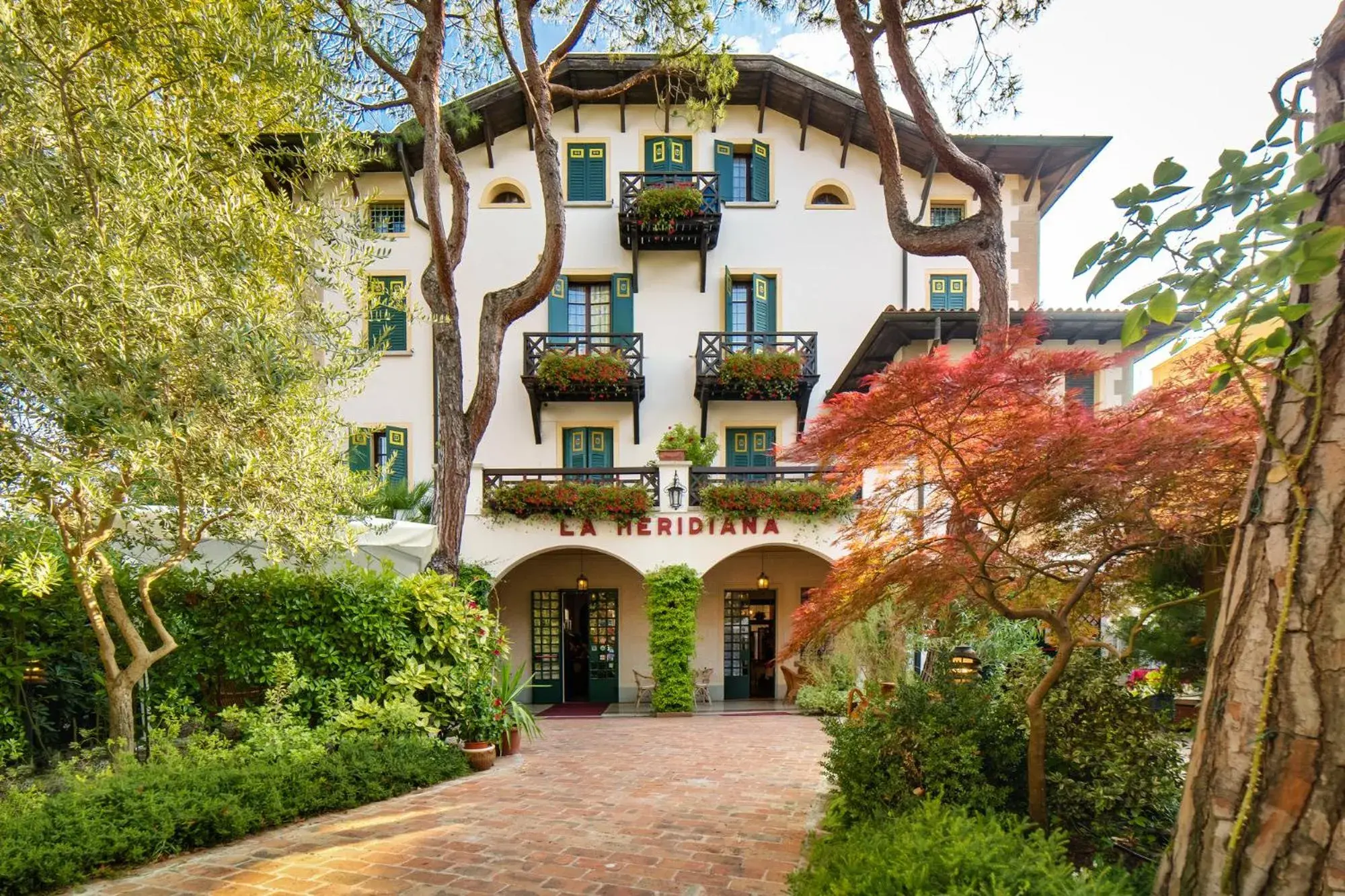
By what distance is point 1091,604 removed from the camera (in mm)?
4309

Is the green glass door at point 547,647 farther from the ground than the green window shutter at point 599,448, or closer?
closer

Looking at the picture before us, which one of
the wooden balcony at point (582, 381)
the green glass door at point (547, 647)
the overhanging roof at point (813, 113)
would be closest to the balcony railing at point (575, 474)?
the wooden balcony at point (582, 381)

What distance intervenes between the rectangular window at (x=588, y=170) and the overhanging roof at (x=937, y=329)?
6081 mm

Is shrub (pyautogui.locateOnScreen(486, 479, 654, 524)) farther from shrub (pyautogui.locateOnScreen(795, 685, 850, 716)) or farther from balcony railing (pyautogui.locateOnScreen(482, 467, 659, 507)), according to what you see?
shrub (pyautogui.locateOnScreen(795, 685, 850, 716))

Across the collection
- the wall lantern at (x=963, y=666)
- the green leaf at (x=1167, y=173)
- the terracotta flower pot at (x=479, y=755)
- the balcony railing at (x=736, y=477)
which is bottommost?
the terracotta flower pot at (x=479, y=755)

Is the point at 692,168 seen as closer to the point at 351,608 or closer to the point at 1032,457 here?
the point at 351,608

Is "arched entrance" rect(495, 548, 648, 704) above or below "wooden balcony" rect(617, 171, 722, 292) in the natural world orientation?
below

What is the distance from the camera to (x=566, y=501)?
1055cm

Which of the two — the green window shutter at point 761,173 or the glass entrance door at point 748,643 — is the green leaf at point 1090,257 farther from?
the green window shutter at point 761,173

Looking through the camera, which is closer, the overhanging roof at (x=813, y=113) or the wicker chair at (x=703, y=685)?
the wicker chair at (x=703, y=685)

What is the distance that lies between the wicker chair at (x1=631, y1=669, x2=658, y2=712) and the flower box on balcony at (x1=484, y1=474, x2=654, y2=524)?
2.97 metres

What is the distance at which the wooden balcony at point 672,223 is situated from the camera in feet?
Result: 40.2

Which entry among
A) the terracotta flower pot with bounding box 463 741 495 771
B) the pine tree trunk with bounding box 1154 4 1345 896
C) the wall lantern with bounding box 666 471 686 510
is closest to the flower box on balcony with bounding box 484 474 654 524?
the wall lantern with bounding box 666 471 686 510

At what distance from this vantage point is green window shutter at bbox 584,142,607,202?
13.1 meters
